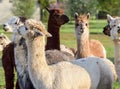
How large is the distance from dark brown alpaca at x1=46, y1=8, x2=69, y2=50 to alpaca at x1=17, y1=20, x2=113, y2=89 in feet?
9.51

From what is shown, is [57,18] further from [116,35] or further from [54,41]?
[116,35]

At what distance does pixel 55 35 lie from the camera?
34.6 ft

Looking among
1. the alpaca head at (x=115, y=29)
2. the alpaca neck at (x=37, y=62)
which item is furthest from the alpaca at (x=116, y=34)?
the alpaca neck at (x=37, y=62)

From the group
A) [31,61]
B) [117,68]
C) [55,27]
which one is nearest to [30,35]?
[31,61]

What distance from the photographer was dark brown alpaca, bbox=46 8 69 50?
10516 millimetres

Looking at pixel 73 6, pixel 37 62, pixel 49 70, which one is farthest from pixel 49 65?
pixel 73 6

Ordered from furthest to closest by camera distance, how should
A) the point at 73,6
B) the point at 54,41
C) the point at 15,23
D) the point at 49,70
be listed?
the point at 73,6
the point at 54,41
the point at 15,23
the point at 49,70

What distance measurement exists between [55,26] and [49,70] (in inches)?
153

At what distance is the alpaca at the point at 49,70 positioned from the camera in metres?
6.71

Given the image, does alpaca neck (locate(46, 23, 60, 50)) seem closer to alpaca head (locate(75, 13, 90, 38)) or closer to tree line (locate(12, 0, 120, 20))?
alpaca head (locate(75, 13, 90, 38))

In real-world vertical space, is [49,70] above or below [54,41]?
above

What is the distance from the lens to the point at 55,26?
10664mm

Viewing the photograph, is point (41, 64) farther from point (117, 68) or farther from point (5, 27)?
point (5, 27)

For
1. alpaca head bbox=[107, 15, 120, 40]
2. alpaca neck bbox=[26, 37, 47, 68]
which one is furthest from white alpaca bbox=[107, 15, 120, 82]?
alpaca neck bbox=[26, 37, 47, 68]
